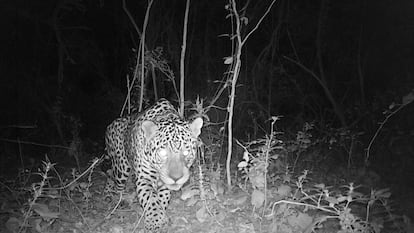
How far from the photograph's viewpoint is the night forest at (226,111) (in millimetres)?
6145

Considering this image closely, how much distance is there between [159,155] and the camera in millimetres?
5953

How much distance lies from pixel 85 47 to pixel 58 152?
16.6 feet

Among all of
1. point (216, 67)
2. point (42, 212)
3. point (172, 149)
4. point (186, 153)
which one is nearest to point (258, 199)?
point (186, 153)

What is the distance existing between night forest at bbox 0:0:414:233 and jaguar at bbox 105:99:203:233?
0.17m

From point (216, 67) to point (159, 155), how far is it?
9.09 m

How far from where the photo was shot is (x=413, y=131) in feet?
29.3

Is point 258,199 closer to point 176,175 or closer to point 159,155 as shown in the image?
point 176,175

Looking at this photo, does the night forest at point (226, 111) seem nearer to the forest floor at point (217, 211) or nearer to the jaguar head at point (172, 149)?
the forest floor at point (217, 211)

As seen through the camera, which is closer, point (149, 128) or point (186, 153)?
point (186, 153)

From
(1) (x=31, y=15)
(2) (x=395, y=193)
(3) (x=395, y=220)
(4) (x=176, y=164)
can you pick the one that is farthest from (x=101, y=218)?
(1) (x=31, y=15)

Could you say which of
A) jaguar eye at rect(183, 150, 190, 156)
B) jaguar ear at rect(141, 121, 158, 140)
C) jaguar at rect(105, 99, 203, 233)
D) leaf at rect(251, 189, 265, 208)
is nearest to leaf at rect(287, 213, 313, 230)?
Result: leaf at rect(251, 189, 265, 208)

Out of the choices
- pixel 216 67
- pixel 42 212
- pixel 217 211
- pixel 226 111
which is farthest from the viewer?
pixel 216 67

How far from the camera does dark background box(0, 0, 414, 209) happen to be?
10300 millimetres

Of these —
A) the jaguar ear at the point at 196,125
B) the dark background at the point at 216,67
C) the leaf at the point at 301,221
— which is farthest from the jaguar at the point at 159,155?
the dark background at the point at 216,67
